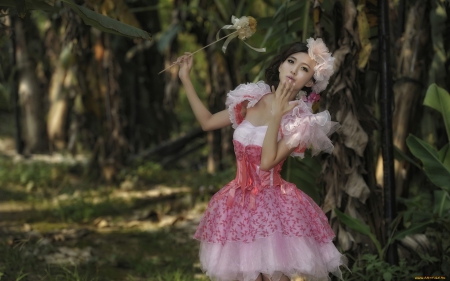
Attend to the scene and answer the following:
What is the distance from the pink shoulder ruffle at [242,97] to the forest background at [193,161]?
0.58 m

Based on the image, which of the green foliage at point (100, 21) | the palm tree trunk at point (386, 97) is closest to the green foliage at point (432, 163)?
the palm tree trunk at point (386, 97)

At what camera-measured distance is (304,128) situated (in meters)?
2.99

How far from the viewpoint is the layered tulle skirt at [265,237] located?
288 centimetres

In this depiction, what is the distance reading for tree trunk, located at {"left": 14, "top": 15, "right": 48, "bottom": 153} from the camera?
1091 centimetres

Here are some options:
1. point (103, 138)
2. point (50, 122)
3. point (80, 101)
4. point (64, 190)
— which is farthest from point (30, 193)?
point (50, 122)

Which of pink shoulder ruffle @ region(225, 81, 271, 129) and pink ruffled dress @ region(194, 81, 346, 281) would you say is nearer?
pink ruffled dress @ region(194, 81, 346, 281)

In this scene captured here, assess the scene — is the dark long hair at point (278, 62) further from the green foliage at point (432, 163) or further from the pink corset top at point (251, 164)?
the green foliage at point (432, 163)

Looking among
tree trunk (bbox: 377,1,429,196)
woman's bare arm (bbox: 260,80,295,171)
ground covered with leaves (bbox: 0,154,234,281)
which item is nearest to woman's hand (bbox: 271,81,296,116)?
woman's bare arm (bbox: 260,80,295,171)

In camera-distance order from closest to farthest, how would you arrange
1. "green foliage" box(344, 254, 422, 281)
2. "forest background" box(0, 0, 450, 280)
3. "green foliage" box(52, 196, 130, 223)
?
"green foliage" box(344, 254, 422, 281) < "forest background" box(0, 0, 450, 280) < "green foliage" box(52, 196, 130, 223)

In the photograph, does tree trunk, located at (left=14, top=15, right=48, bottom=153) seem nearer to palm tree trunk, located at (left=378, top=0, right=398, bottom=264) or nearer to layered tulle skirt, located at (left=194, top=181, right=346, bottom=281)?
palm tree trunk, located at (left=378, top=0, right=398, bottom=264)

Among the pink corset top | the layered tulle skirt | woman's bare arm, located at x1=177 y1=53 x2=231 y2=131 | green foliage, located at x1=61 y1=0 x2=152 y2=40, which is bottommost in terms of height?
the layered tulle skirt

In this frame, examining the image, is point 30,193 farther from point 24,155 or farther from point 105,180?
point 24,155

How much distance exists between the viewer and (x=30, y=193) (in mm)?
8430

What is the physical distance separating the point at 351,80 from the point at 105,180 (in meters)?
5.42
